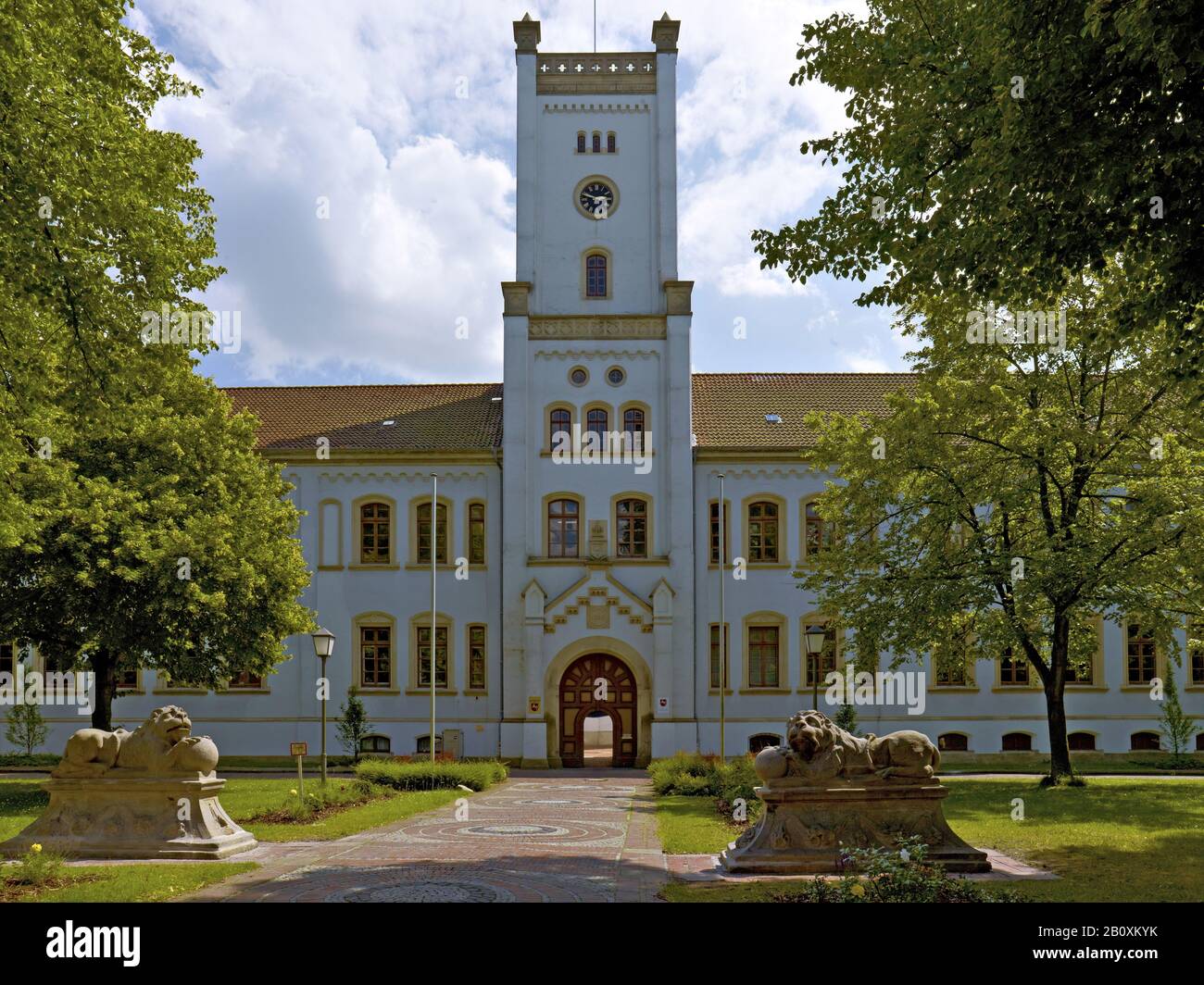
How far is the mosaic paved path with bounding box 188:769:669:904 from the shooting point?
11.4 m

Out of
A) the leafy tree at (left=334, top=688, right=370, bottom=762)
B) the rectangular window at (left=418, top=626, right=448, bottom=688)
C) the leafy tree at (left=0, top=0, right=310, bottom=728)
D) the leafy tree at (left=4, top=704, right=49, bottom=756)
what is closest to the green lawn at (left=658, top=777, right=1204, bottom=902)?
the leafy tree at (left=0, top=0, right=310, bottom=728)

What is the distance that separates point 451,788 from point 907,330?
46.5 feet

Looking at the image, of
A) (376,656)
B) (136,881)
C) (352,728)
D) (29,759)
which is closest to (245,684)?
(352,728)

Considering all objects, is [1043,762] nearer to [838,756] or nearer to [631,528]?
[631,528]

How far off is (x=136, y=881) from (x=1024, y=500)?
18.5 meters

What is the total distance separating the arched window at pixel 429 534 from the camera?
37812mm

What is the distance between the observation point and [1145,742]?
1453 inches

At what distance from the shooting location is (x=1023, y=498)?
2433 centimetres

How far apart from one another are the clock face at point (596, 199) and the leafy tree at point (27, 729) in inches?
894

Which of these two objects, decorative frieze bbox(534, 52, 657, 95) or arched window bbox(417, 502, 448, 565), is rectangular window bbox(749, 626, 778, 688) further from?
decorative frieze bbox(534, 52, 657, 95)

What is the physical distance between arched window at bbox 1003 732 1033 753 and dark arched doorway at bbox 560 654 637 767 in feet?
37.3

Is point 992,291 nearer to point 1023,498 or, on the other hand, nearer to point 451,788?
point 1023,498

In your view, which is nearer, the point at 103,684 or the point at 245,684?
the point at 103,684
